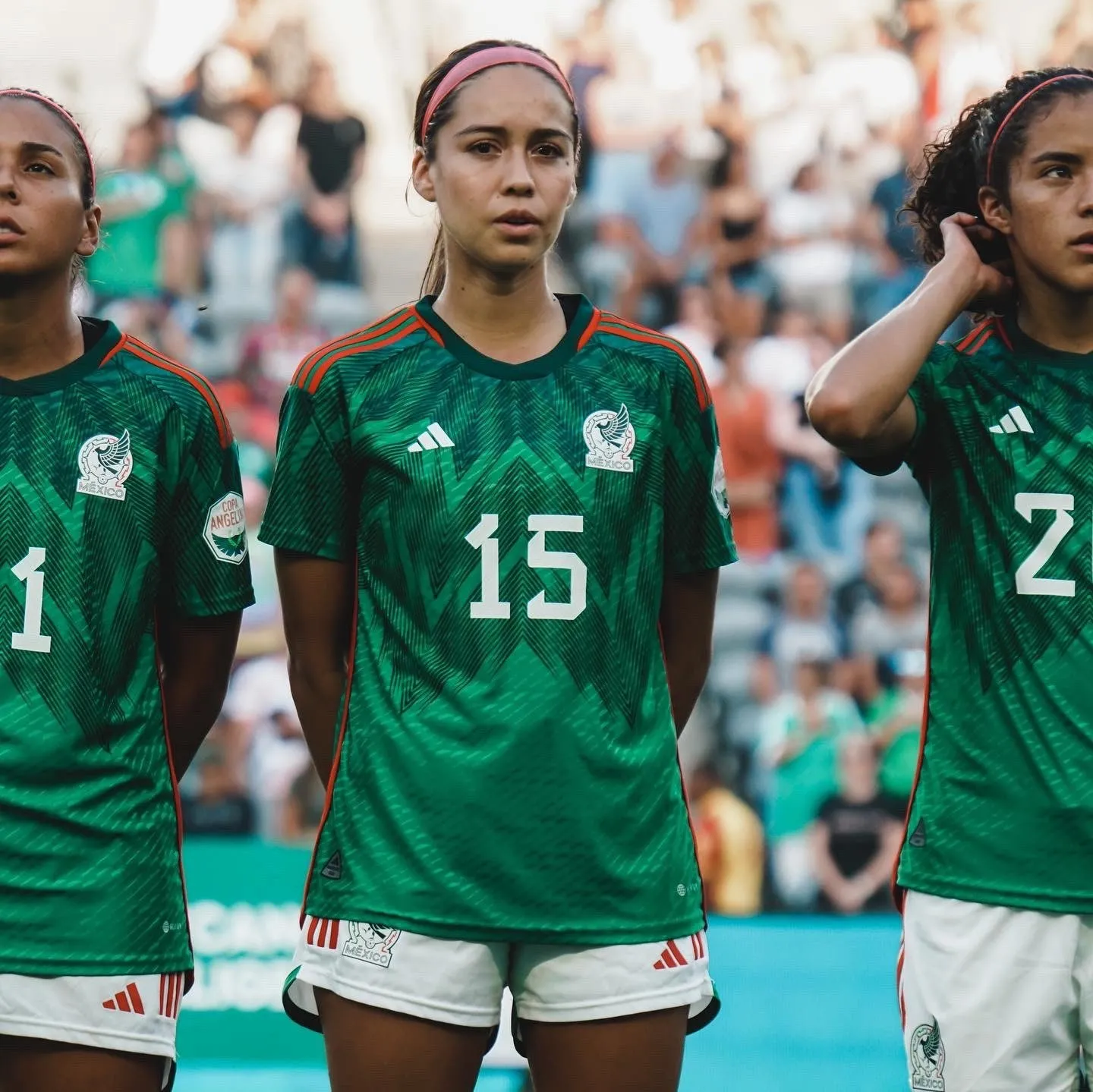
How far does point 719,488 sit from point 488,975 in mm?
911

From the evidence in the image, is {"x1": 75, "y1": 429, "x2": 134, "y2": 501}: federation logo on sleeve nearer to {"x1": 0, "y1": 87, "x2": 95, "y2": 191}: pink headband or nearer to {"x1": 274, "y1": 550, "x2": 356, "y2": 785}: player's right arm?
{"x1": 274, "y1": 550, "x2": 356, "y2": 785}: player's right arm

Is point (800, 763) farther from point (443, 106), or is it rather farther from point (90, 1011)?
point (90, 1011)

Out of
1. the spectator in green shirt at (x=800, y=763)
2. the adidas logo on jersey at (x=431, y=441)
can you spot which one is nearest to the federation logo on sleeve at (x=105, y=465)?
the adidas logo on jersey at (x=431, y=441)

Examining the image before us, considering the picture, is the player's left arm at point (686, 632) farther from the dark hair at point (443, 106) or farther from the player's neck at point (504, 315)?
the dark hair at point (443, 106)

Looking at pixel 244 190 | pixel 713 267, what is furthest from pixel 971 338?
pixel 244 190

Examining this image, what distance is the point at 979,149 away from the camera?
10.8 ft

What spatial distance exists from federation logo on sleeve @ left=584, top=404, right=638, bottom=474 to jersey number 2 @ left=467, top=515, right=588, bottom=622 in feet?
0.36

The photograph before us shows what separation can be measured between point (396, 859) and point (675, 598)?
27.0 inches

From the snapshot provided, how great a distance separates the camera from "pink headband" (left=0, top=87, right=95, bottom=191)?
312 centimetres

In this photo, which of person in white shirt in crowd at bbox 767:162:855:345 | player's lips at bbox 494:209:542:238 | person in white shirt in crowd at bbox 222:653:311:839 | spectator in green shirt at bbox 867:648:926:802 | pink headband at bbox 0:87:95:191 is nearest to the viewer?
player's lips at bbox 494:209:542:238

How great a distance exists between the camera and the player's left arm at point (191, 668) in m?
3.21

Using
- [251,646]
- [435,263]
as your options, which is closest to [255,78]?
[251,646]

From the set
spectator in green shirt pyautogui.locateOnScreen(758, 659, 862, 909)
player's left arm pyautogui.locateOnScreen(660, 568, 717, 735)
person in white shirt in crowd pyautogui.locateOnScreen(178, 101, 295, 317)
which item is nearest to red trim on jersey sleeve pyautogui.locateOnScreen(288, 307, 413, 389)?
player's left arm pyautogui.locateOnScreen(660, 568, 717, 735)

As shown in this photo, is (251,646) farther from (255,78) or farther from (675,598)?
(675,598)
